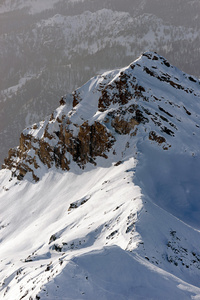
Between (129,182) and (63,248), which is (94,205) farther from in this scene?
(63,248)

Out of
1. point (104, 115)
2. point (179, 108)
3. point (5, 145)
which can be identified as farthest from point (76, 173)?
point (5, 145)

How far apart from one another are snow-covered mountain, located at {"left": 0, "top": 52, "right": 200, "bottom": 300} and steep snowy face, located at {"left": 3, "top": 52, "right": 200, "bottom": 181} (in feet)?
0.74

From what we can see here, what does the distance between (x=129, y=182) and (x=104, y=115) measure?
62.6 feet

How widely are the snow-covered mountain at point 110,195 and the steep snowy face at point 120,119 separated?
8.9 inches

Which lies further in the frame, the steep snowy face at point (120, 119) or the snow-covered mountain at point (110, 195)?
the steep snowy face at point (120, 119)

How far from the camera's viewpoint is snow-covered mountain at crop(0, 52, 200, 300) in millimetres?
16391

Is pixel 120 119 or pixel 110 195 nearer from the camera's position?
pixel 110 195

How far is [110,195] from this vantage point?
116 ft

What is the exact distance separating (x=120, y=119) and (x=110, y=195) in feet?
59.9

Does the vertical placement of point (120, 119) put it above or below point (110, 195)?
above

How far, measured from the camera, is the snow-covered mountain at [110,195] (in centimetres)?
1639

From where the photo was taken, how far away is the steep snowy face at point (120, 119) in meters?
47.1

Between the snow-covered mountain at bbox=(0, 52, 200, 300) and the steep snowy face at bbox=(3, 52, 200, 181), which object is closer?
the snow-covered mountain at bbox=(0, 52, 200, 300)

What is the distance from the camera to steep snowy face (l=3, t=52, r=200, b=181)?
4706cm
